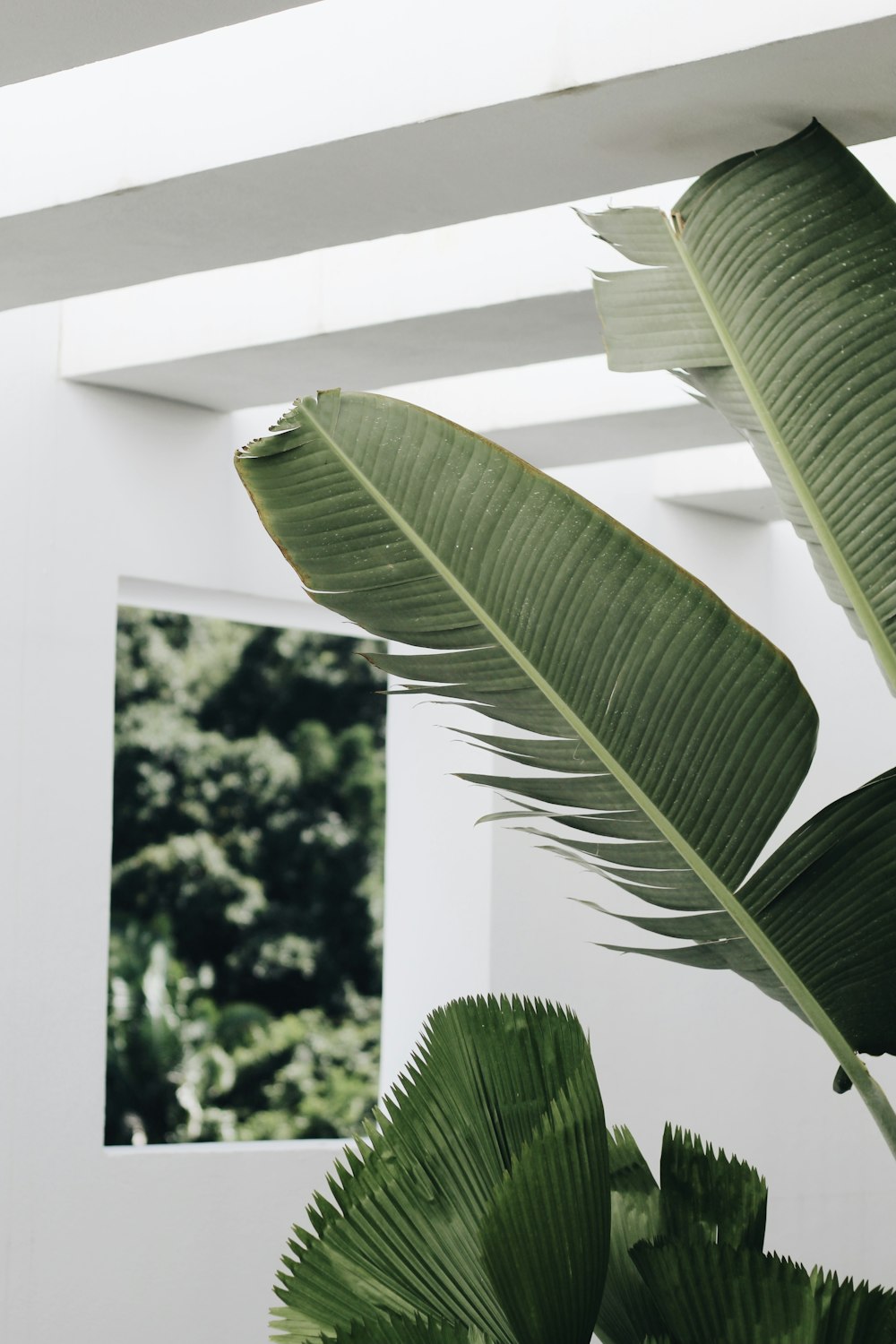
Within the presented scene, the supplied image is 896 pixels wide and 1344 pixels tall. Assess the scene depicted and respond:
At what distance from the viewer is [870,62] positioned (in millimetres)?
2576

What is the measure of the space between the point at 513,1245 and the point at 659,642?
701 mm

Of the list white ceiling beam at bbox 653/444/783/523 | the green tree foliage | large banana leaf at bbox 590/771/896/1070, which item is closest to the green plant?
large banana leaf at bbox 590/771/896/1070

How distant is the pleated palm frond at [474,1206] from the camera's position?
1699 mm

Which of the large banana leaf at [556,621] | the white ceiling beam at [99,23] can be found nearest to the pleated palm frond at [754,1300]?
the large banana leaf at [556,621]

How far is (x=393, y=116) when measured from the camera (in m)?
2.88

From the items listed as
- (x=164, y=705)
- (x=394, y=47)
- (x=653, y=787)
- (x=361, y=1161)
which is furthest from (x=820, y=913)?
(x=164, y=705)

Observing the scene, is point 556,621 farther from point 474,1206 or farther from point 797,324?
point 474,1206

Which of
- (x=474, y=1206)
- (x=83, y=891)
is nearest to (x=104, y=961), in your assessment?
(x=83, y=891)

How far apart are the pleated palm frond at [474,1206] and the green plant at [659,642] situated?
0.04 m

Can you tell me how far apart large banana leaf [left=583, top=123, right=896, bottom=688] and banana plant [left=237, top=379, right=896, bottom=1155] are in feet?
0.87

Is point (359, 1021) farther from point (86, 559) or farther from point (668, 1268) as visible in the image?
point (668, 1268)

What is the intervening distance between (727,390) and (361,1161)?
3.81ft

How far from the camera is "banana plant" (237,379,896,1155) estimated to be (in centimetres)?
198

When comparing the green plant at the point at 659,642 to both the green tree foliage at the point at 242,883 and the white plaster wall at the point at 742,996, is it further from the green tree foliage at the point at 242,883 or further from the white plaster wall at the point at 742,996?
the green tree foliage at the point at 242,883
